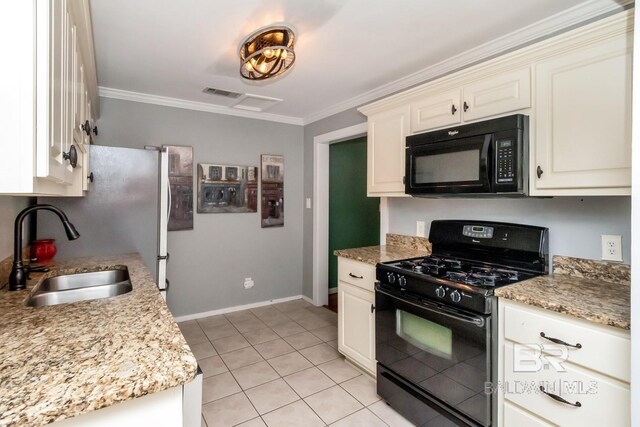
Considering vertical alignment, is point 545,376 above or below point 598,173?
below

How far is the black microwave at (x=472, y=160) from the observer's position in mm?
1679

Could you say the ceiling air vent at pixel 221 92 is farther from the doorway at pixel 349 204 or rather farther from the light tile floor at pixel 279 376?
the light tile floor at pixel 279 376

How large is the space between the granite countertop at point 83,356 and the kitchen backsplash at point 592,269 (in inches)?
76.3

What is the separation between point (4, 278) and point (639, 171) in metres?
2.65

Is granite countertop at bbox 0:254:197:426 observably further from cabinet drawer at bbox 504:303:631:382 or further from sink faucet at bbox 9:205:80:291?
cabinet drawer at bbox 504:303:631:382

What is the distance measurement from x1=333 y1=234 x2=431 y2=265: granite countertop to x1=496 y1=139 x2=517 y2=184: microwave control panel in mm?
891

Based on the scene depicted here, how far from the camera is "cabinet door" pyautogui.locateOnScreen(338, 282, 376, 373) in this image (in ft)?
7.53

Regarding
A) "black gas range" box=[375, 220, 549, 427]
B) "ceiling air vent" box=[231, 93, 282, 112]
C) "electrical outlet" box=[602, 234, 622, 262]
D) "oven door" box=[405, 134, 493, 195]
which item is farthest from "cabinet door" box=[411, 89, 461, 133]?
"ceiling air vent" box=[231, 93, 282, 112]

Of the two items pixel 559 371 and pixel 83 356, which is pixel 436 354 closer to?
pixel 559 371

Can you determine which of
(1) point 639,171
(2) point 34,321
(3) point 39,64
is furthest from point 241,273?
(1) point 639,171

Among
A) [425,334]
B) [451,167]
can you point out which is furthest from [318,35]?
[425,334]

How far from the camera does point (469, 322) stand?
5.23ft

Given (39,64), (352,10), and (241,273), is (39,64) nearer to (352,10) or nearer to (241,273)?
(352,10)

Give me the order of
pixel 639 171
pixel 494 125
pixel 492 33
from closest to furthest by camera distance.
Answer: pixel 639 171
pixel 494 125
pixel 492 33
